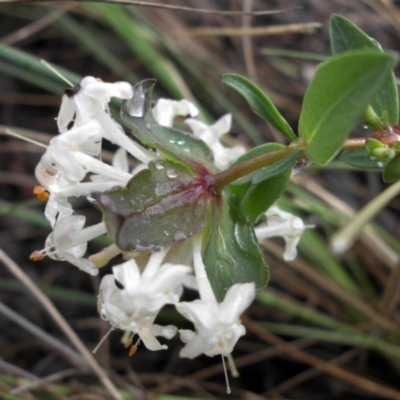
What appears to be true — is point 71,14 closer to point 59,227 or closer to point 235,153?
point 235,153

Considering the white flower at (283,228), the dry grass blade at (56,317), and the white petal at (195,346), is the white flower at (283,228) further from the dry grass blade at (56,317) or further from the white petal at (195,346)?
the dry grass blade at (56,317)

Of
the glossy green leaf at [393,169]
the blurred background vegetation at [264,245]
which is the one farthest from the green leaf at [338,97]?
the blurred background vegetation at [264,245]

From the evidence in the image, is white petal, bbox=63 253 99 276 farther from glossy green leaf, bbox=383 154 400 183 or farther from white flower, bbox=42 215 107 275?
glossy green leaf, bbox=383 154 400 183

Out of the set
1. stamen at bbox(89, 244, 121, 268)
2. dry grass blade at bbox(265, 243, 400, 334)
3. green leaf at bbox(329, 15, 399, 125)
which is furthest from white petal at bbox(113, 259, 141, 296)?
dry grass blade at bbox(265, 243, 400, 334)

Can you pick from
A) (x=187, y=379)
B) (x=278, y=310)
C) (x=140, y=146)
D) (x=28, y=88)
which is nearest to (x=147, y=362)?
(x=187, y=379)

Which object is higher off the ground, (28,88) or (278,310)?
(28,88)

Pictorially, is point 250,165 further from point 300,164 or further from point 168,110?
point 168,110
